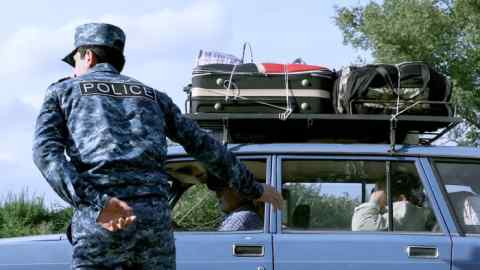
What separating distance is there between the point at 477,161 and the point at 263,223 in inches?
53.6

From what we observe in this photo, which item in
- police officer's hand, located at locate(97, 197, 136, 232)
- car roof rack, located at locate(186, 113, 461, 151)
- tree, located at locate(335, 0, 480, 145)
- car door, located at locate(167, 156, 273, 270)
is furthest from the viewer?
tree, located at locate(335, 0, 480, 145)

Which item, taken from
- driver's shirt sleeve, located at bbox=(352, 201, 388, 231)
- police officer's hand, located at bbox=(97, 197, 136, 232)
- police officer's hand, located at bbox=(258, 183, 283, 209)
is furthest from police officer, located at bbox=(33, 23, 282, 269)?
driver's shirt sleeve, located at bbox=(352, 201, 388, 231)

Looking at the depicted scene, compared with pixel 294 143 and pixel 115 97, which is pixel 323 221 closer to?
pixel 294 143

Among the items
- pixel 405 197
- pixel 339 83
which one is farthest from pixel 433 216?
pixel 339 83

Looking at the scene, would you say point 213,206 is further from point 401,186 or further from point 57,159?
point 57,159

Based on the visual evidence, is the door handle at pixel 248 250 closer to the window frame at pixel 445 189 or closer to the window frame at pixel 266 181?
the window frame at pixel 266 181

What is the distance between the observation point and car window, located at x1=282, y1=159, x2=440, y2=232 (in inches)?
224

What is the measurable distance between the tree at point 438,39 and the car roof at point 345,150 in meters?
11.0

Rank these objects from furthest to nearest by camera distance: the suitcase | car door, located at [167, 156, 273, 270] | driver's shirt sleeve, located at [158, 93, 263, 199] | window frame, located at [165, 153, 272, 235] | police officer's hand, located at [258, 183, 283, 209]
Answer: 1. the suitcase
2. window frame, located at [165, 153, 272, 235]
3. car door, located at [167, 156, 273, 270]
4. police officer's hand, located at [258, 183, 283, 209]
5. driver's shirt sleeve, located at [158, 93, 263, 199]

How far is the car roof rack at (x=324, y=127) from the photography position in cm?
582

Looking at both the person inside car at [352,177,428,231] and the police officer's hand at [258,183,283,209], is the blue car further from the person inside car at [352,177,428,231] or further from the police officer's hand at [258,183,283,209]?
the police officer's hand at [258,183,283,209]

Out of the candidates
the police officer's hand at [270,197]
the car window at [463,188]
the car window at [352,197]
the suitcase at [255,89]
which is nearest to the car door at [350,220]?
the car window at [352,197]

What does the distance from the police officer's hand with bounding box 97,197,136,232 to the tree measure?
44.4ft

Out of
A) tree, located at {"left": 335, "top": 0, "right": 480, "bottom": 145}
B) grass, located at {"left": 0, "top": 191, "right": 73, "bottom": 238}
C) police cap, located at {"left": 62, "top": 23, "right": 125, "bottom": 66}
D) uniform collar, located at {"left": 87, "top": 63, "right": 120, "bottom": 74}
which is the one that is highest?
tree, located at {"left": 335, "top": 0, "right": 480, "bottom": 145}
